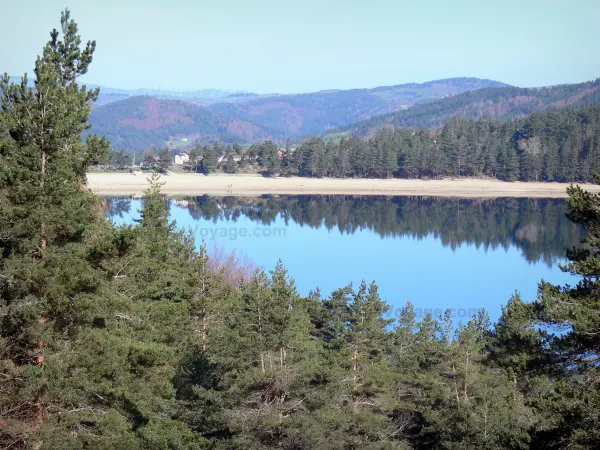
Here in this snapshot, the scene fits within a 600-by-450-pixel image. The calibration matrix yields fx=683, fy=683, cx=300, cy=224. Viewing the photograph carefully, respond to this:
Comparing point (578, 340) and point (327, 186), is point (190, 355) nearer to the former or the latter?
point (578, 340)

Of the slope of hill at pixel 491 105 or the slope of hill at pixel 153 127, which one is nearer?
the slope of hill at pixel 491 105

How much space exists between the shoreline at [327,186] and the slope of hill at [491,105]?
276 ft

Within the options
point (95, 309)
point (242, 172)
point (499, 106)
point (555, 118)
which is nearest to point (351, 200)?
point (242, 172)

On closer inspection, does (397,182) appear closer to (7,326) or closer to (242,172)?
(242,172)

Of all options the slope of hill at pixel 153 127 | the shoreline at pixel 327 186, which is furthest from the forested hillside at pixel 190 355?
the slope of hill at pixel 153 127

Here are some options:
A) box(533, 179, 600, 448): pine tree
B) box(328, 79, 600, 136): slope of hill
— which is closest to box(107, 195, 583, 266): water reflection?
box(533, 179, 600, 448): pine tree

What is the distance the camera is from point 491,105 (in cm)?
17462

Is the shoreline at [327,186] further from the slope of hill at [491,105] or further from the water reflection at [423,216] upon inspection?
the slope of hill at [491,105]

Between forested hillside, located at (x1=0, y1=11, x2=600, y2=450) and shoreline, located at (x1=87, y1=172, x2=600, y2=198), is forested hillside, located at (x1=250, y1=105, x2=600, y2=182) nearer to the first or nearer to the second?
shoreline, located at (x1=87, y1=172, x2=600, y2=198)

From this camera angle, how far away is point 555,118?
85562 mm

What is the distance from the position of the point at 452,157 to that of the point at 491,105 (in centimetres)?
10546

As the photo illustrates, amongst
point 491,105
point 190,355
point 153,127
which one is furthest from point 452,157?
point 153,127

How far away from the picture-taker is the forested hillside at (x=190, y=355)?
649cm

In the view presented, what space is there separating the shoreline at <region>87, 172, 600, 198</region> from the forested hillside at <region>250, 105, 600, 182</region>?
1.46m
